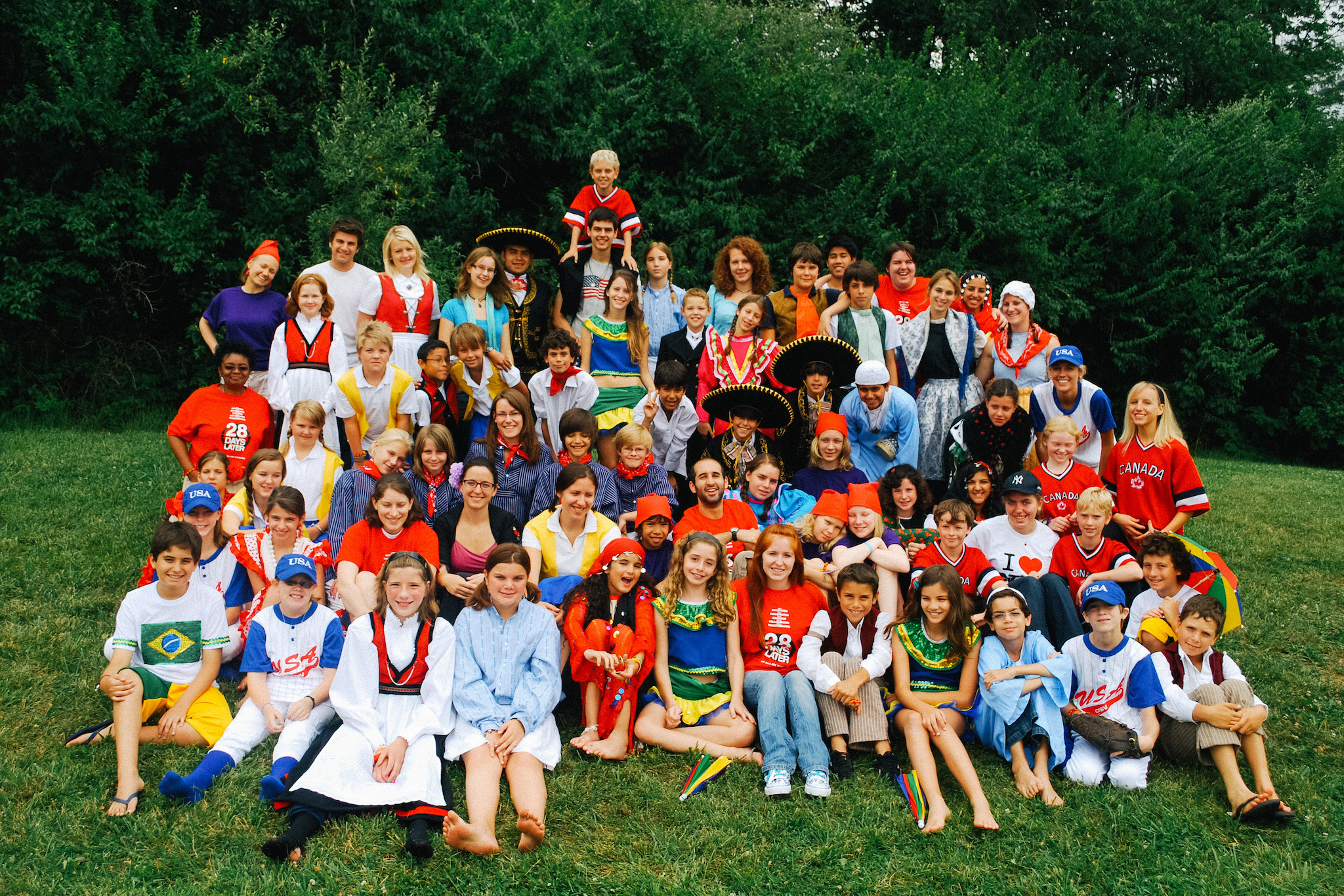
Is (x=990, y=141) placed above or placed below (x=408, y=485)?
above

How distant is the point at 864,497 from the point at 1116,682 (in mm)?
1537

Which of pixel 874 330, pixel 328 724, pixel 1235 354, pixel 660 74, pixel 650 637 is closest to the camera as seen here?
pixel 328 724

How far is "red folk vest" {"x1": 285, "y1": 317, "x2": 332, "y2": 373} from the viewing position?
245 inches

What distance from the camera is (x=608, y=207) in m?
7.60

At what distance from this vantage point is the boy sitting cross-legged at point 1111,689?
433 cm

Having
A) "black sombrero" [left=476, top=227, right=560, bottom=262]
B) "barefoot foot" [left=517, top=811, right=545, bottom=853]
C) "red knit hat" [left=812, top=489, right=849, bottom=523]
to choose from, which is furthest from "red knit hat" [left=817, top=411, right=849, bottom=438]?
"barefoot foot" [left=517, top=811, right=545, bottom=853]

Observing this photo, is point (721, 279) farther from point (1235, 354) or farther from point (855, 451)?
point (1235, 354)

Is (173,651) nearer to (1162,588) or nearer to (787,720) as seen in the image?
(787,720)

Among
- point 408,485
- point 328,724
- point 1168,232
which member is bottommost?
point 328,724

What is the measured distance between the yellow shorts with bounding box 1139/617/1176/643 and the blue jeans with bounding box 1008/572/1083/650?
298 millimetres

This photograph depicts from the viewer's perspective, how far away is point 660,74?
39.8 feet

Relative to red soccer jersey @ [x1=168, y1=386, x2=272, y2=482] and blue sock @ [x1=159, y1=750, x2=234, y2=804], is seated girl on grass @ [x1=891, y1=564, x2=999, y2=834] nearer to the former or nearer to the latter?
blue sock @ [x1=159, y1=750, x2=234, y2=804]

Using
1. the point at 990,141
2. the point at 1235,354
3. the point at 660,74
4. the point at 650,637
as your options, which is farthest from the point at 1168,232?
the point at 650,637

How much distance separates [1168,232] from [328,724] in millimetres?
14149
